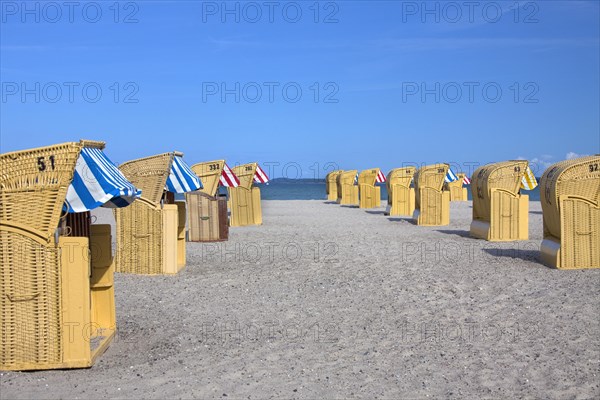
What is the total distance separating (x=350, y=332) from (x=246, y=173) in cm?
1638

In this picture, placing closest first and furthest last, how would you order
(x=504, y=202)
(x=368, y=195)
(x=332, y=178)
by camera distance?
1. (x=504, y=202)
2. (x=368, y=195)
3. (x=332, y=178)

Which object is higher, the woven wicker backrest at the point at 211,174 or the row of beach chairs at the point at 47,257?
Answer: the woven wicker backrest at the point at 211,174

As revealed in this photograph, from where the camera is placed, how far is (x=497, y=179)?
16.7 m

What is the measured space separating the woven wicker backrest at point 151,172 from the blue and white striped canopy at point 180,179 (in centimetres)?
45

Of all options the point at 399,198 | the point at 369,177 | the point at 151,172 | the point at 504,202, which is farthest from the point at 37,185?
the point at 369,177

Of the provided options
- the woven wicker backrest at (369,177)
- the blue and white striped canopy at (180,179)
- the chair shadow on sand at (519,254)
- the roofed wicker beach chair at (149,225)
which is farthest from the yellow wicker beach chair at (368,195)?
the roofed wicker beach chair at (149,225)

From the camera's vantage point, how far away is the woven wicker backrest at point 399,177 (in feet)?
95.5

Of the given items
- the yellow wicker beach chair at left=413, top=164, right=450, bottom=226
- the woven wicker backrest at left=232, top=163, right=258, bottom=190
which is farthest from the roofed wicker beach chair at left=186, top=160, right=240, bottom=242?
the yellow wicker beach chair at left=413, top=164, right=450, bottom=226

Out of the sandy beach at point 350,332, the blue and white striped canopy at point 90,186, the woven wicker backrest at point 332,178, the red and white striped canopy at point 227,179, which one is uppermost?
the woven wicker backrest at point 332,178

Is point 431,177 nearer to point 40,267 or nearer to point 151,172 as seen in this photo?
point 151,172

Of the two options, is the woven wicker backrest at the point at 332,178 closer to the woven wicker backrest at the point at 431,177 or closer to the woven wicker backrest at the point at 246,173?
the woven wicker backrest at the point at 246,173

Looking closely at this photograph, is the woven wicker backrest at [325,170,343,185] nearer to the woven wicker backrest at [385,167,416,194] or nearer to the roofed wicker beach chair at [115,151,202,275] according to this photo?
the woven wicker backrest at [385,167,416,194]

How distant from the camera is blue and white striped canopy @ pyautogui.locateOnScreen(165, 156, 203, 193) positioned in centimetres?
1241

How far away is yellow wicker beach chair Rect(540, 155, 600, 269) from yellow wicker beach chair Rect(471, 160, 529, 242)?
165 inches
